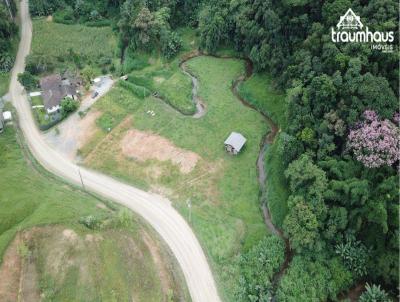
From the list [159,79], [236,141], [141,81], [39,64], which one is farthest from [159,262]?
[39,64]

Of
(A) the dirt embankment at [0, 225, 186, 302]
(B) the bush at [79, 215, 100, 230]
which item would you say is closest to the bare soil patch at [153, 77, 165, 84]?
(B) the bush at [79, 215, 100, 230]

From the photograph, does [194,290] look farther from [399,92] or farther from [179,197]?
[399,92]

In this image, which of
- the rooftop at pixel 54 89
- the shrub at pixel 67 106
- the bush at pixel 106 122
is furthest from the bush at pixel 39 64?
the bush at pixel 106 122

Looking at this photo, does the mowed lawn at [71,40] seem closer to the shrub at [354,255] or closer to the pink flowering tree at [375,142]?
the pink flowering tree at [375,142]

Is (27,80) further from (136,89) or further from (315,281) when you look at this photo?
(315,281)

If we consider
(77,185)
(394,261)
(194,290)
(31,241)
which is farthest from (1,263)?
(394,261)
